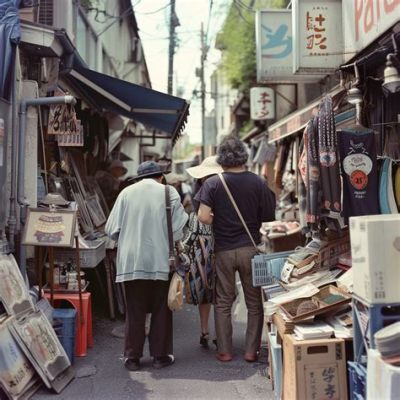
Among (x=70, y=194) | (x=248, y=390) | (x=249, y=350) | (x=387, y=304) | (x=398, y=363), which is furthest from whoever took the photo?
(x=70, y=194)

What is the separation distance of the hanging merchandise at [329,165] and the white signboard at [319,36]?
8.08 feet

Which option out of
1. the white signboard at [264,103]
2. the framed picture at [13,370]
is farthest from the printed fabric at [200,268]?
the white signboard at [264,103]

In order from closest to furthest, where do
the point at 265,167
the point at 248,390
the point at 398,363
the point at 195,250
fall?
the point at 398,363 → the point at 248,390 → the point at 195,250 → the point at 265,167

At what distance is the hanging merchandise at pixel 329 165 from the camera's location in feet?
15.8

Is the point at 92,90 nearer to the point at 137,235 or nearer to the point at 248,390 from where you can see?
the point at 137,235

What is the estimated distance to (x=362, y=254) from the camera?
3412mm

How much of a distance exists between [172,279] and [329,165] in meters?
1.88

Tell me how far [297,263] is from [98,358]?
2.38 m

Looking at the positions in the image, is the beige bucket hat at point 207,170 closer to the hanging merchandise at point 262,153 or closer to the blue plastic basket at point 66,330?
the blue plastic basket at point 66,330

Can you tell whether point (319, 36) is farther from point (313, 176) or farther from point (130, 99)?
point (130, 99)

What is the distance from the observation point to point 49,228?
5043 millimetres

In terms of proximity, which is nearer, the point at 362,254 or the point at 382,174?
the point at 362,254

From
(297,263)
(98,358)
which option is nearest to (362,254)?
(297,263)

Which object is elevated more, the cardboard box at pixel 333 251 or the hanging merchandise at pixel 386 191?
the hanging merchandise at pixel 386 191
